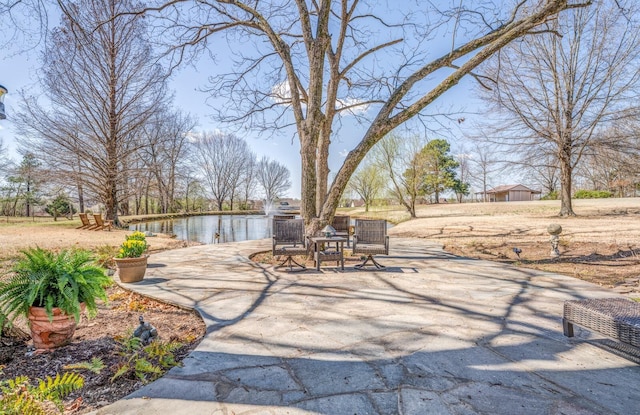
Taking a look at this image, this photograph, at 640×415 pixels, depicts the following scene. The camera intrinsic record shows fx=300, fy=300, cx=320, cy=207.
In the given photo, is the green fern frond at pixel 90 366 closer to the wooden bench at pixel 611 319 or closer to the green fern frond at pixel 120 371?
the green fern frond at pixel 120 371

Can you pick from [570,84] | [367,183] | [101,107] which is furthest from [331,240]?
[367,183]

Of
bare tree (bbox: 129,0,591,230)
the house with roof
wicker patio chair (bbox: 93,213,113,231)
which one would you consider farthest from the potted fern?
the house with roof

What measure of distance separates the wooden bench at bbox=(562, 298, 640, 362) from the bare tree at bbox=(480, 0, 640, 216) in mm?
10723

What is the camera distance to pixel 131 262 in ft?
14.8

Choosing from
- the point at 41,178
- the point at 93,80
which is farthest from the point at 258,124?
the point at 41,178

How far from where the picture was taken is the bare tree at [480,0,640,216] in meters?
11.1

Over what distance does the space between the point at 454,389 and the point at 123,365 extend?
7.22ft

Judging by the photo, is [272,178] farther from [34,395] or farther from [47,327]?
[34,395]

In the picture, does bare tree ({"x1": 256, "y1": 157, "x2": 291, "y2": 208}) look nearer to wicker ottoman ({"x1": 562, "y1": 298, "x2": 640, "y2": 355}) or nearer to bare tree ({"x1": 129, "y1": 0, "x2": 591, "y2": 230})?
bare tree ({"x1": 129, "y1": 0, "x2": 591, "y2": 230})

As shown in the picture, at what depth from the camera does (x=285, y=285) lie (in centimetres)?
444

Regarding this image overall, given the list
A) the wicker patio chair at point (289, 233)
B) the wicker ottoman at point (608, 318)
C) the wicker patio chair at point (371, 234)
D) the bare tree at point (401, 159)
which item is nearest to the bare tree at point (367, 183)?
the bare tree at point (401, 159)

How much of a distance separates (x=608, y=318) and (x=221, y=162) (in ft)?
126

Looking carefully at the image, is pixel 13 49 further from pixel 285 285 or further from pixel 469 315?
pixel 469 315

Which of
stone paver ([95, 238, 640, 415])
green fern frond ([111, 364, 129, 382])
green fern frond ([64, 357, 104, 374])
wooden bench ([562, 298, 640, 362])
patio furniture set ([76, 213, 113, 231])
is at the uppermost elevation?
patio furniture set ([76, 213, 113, 231])
